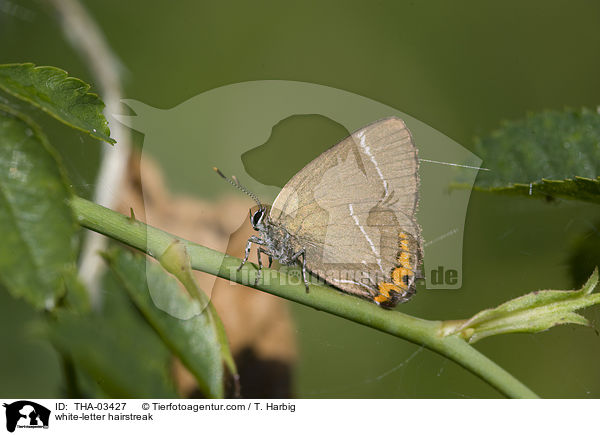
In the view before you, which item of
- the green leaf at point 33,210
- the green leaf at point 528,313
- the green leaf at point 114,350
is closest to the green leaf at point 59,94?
the green leaf at point 33,210

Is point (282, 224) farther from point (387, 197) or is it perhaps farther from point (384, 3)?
point (384, 3)

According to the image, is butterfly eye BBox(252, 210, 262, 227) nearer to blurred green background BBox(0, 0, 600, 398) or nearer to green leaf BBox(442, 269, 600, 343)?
blurred green background BBox(0, 0, 600, 398)

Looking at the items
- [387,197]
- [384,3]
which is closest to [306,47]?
[384,3]

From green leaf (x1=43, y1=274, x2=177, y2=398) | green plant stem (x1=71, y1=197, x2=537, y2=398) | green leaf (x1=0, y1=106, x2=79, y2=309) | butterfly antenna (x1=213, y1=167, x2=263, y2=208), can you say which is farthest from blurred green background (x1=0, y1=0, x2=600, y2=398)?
green leaf (x1=0, y1=106, x2=79, y2=309)
